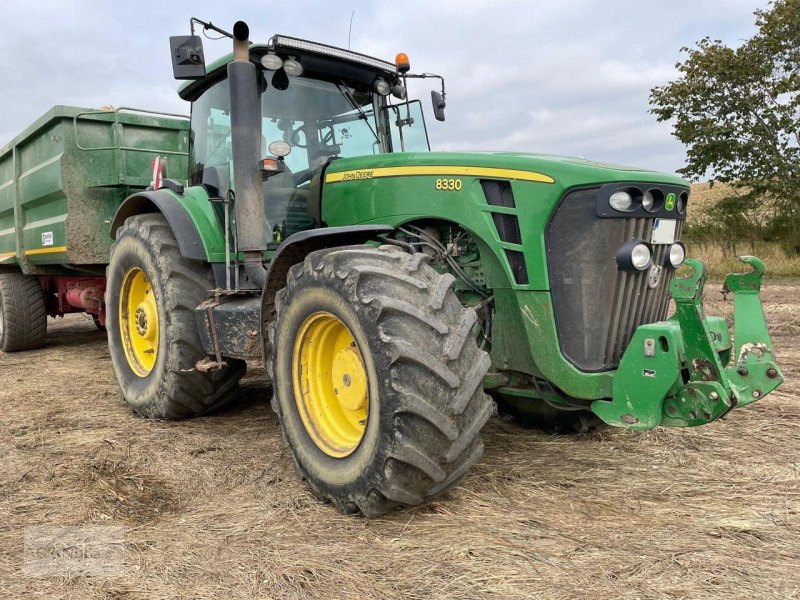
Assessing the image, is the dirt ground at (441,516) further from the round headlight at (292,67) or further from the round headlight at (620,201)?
the round headlight at (292,67)

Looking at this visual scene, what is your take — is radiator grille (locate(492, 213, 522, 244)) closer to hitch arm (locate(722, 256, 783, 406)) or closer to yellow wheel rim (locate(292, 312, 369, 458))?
yellow wheel rim (locate(292, 312, 369, 458))

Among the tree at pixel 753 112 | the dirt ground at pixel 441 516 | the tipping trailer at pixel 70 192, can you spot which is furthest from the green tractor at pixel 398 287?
the tree at pixel 753 112

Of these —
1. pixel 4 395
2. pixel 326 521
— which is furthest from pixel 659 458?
pixel 4 395

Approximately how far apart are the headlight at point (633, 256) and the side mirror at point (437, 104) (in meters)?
2.09

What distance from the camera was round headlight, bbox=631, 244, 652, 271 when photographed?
3.06 meters

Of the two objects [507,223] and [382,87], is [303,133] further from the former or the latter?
[507,223]

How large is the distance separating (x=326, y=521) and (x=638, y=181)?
206 centimetres

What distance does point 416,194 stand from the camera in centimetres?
350

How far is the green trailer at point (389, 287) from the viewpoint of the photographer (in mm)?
2771

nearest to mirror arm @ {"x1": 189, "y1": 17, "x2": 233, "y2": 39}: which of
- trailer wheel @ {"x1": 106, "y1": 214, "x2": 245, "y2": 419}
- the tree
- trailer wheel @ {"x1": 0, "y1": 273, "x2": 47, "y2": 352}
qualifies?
trailer wheel @ {"x1": 106, "y1": 214, "x2": 245, "y2": 419}

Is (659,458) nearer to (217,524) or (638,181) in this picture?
(638,181)

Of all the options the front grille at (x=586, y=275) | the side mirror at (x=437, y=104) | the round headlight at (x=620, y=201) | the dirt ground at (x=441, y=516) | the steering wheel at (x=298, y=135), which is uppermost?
the side mirror at (x=437, y=104)

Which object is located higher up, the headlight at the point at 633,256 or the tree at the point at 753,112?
the tree at the point at 753,112

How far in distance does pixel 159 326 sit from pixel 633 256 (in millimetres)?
2962
